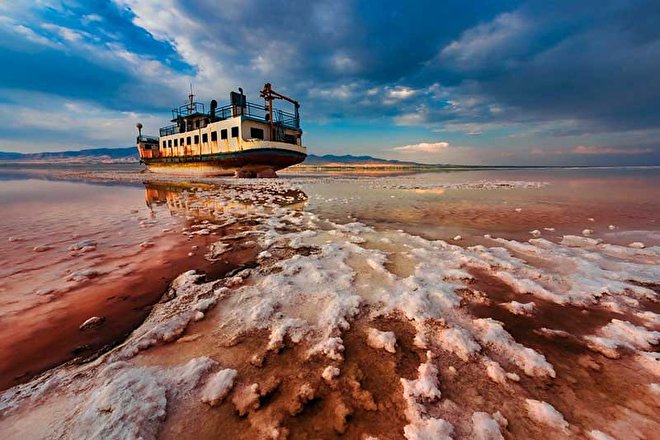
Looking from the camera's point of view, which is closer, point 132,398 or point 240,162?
point 132,398

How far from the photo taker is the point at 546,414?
5.78ft

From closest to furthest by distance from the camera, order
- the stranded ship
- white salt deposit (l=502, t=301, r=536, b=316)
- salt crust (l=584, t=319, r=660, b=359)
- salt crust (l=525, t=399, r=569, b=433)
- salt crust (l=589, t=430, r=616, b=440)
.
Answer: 1. salt crust (l=589, t=430, r=616, b=440)
2. salt crust (l=525, t=399, r=569, b=433)
3. salt crust (l=584, t=319, r=660, b=359)
4. white salt deposit (l=502, t=301, r=536, b=316)
5. the stranded ship

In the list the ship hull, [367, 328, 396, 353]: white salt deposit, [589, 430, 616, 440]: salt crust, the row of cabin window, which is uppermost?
the row of cabin window

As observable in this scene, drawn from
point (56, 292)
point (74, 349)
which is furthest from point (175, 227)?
point (74, 349)

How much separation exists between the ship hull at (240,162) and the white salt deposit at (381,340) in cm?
2118

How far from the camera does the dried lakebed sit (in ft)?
5.58

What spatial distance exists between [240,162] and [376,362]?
2365 cm

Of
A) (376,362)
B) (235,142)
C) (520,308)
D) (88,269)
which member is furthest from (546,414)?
(235,142)

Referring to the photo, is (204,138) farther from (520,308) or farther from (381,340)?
(520,308)

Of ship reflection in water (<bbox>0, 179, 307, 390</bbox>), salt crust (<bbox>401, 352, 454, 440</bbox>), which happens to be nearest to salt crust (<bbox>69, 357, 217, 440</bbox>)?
ship reflection in water (<bbox>0, 179, 307, 390</bbox>)

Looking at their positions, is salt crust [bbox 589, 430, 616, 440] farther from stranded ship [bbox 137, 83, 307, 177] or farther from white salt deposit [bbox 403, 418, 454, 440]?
stranded ship [bbox 137, 83, 307, 177]

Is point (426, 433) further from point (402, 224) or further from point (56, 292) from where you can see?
point (402, 224)

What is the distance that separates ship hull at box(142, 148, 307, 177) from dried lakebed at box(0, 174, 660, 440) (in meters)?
20.0

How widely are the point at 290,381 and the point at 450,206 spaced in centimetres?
1000
